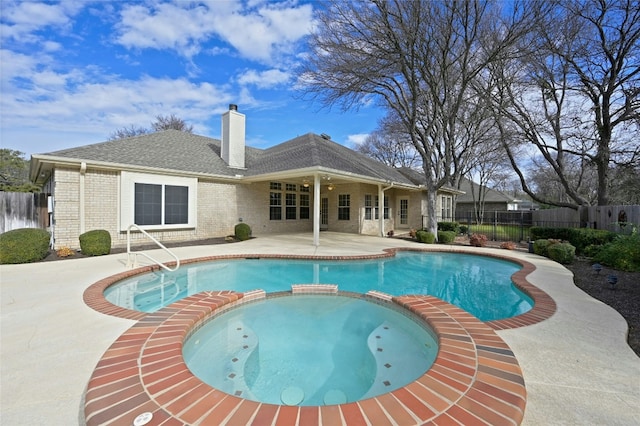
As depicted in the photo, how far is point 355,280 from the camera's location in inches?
264

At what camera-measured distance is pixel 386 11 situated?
1000 cm

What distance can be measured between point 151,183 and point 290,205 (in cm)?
744

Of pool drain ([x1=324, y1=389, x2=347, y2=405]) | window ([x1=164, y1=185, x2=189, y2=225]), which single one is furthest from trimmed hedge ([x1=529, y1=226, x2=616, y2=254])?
window ([x1=164, y1=185, x2=189, y2=225])

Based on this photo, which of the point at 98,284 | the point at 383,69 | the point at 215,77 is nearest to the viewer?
the point at 98,284

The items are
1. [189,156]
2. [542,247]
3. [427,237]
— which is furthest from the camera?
[427,237]

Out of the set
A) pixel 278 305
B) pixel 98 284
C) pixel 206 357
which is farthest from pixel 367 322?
pixel 98 284

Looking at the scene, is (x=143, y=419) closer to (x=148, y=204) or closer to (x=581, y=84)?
(x=148, y=204)

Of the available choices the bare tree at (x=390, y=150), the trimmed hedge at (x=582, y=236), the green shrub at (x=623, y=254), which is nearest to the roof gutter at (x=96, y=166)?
the green shrub at (x=623, y=254)

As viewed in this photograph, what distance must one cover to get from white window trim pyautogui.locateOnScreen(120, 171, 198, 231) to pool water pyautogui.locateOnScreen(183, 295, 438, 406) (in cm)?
786

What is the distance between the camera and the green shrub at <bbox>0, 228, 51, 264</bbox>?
7.02 metres

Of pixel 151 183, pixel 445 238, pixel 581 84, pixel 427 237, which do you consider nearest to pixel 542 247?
pixel 445 238

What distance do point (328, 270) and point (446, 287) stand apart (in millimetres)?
3020

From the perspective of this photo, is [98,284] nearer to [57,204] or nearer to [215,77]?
[57,204]

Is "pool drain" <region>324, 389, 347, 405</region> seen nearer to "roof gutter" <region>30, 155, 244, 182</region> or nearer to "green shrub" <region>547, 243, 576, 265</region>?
"green shrub" <region>547, 243, 576, 265</region>
